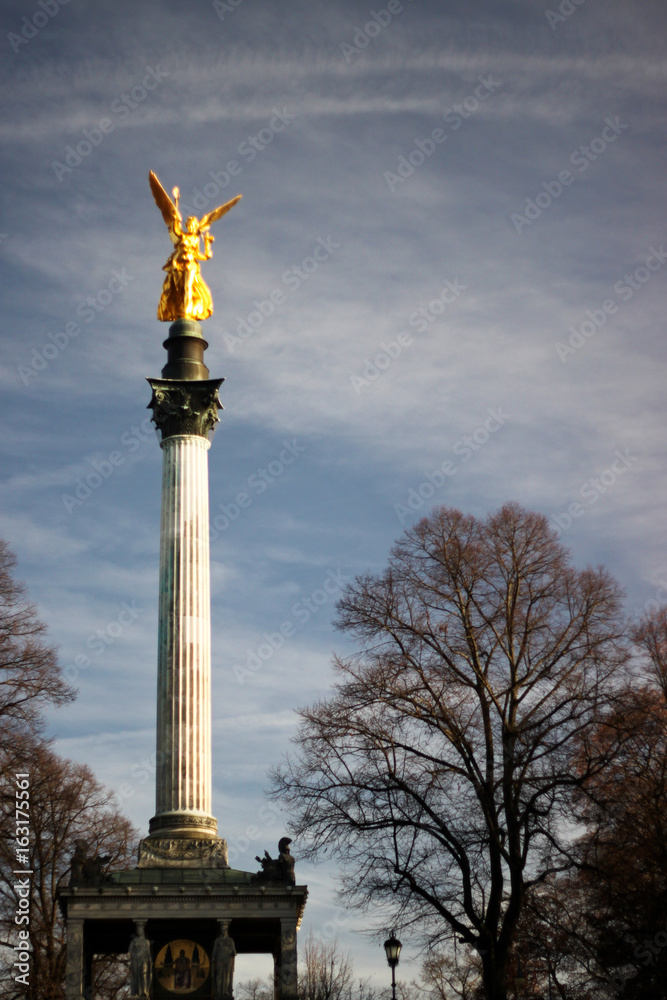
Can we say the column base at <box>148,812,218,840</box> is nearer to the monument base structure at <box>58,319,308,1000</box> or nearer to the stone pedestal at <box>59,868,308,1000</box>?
the monument base structure at <box>58,319,308,1000</box>

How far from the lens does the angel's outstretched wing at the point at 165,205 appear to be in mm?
40625

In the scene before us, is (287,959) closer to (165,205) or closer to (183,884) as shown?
(183,884)

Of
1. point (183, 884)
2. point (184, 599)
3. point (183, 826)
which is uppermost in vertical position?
point (184, 599)

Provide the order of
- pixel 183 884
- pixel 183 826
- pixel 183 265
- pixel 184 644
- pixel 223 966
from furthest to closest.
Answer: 1. pixel 183 265
2. pixel 184 644
3. pixel 183 826
4. pixel 183 884
5. pixel 223 966

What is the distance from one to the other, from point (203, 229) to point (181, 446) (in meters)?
8.58

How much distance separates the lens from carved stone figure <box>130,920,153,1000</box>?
29828 mm

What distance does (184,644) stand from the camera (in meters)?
34.1

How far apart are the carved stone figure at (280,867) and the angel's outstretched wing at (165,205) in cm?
2030

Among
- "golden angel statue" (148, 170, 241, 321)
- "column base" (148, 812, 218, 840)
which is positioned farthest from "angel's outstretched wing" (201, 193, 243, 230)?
"column base" (148, 812, 218, 840)

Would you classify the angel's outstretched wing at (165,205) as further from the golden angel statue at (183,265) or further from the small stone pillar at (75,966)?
the small stone pillar at (75,966)

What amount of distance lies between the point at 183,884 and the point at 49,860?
1483 cm

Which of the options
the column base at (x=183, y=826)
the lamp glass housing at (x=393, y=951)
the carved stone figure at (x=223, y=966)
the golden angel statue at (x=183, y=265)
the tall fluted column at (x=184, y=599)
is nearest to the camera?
the lamp glass housing at (x=393, y=951)

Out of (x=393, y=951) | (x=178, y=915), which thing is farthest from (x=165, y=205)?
(x=393, y=951)

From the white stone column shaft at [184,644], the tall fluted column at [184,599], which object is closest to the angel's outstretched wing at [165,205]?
the tall fluted column at [184,599]
